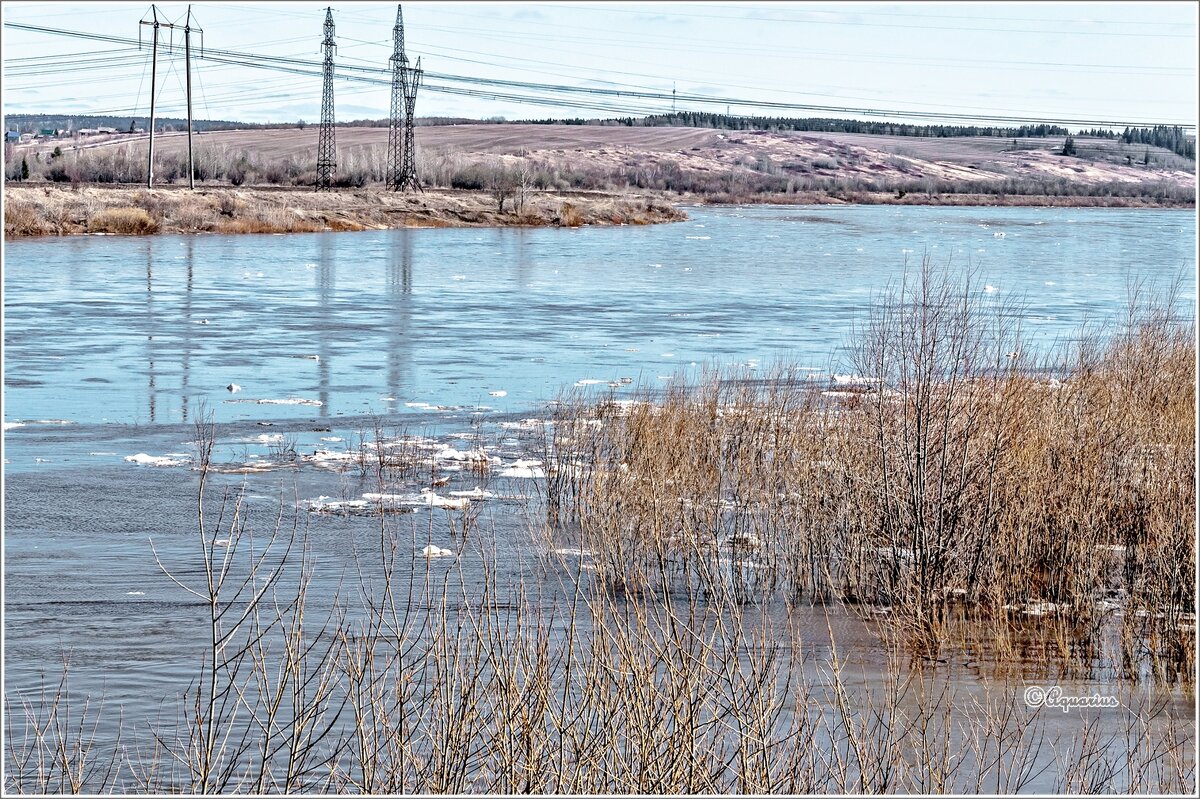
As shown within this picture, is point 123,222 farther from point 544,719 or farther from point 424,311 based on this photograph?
point 544,719

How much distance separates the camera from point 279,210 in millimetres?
54844

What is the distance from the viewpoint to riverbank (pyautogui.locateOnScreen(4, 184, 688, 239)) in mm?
47844

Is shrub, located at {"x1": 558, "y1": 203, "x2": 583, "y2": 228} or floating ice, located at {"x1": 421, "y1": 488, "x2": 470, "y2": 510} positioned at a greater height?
shrub, located at {"x1": 558, "y1": 203, "x2": 583, "y2": 228}

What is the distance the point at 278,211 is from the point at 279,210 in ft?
0.96

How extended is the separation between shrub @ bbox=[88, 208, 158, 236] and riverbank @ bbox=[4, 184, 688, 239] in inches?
1.4

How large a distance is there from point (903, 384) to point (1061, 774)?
134 inches

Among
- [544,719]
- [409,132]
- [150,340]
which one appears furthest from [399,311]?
[409,132]

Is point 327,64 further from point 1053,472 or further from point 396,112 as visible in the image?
point 1053,472

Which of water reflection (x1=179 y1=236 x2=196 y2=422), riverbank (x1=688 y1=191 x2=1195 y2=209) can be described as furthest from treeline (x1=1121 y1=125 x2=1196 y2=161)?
water reflection (x1=179 y1=236 x2=196 y2=422)

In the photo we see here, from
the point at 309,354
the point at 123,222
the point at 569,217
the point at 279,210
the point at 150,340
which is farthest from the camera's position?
the point at 569,217

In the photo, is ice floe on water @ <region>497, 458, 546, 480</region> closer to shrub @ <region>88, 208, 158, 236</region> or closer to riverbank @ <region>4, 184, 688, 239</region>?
riverbank @ <region>4, 184, 688, 239</region>

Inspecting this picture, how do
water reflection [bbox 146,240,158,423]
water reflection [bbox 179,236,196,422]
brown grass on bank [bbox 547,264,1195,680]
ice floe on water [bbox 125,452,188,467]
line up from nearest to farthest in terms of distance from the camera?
brown grass on bank [bbox 547,264,1195,680], ice floe on water [bbox 125,452,188,467], water reflection [bbox 146,240,158,423], water reflection [bbox 179,236,196,422]

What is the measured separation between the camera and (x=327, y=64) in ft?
205

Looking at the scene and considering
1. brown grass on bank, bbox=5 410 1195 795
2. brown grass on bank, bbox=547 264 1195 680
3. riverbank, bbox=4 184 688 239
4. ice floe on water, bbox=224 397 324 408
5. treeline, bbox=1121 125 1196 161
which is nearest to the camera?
brown grass on bank, bbox=5 410 1195 795
